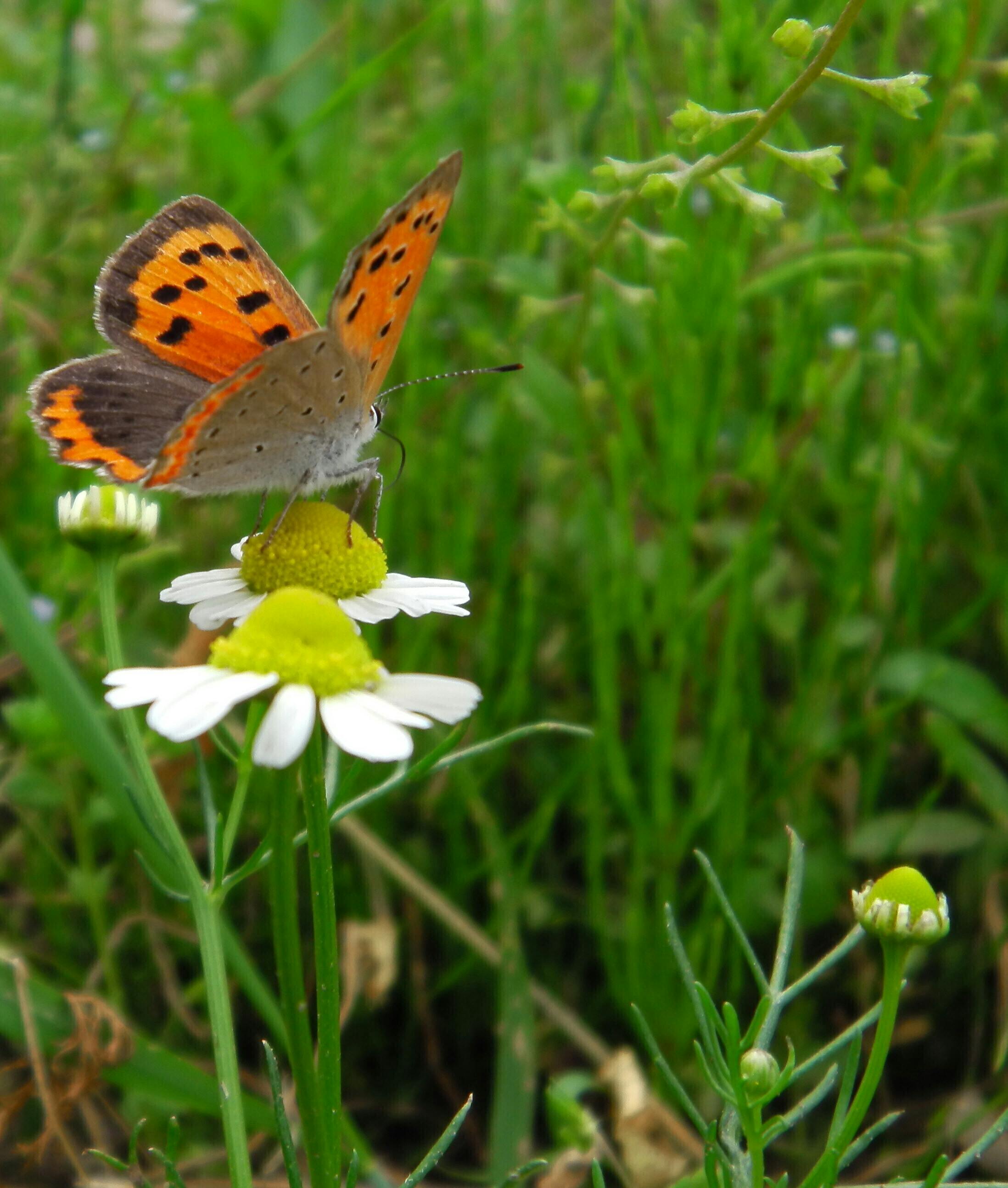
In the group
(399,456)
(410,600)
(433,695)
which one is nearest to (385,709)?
(433,695)

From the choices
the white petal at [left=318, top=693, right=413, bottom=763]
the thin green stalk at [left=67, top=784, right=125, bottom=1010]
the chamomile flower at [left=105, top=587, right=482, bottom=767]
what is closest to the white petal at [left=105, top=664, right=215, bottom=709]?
the chamomile flower at [left=105, top=587, right=482, bottom=767]

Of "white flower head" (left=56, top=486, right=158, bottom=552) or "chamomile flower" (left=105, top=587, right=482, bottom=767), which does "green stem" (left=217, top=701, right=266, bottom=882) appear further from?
"white flower head" (left=56, top=486, right=158, bottom=552)

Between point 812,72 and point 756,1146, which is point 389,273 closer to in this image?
point 812,72

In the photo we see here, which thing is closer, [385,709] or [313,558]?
[385,709]

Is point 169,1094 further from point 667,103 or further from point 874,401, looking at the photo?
point 667,103

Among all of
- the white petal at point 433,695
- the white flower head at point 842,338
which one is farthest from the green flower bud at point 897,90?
the white flower head at point 842,338

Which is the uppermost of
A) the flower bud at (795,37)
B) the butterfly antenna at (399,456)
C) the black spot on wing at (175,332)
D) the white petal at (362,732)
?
the flower bud at (795,37)

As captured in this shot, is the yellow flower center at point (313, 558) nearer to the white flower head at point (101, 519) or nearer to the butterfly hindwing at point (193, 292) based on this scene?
the white flower head at point (101, 519)

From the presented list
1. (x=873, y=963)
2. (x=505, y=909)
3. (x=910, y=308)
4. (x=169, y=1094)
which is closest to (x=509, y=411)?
(x=910, y=308)
